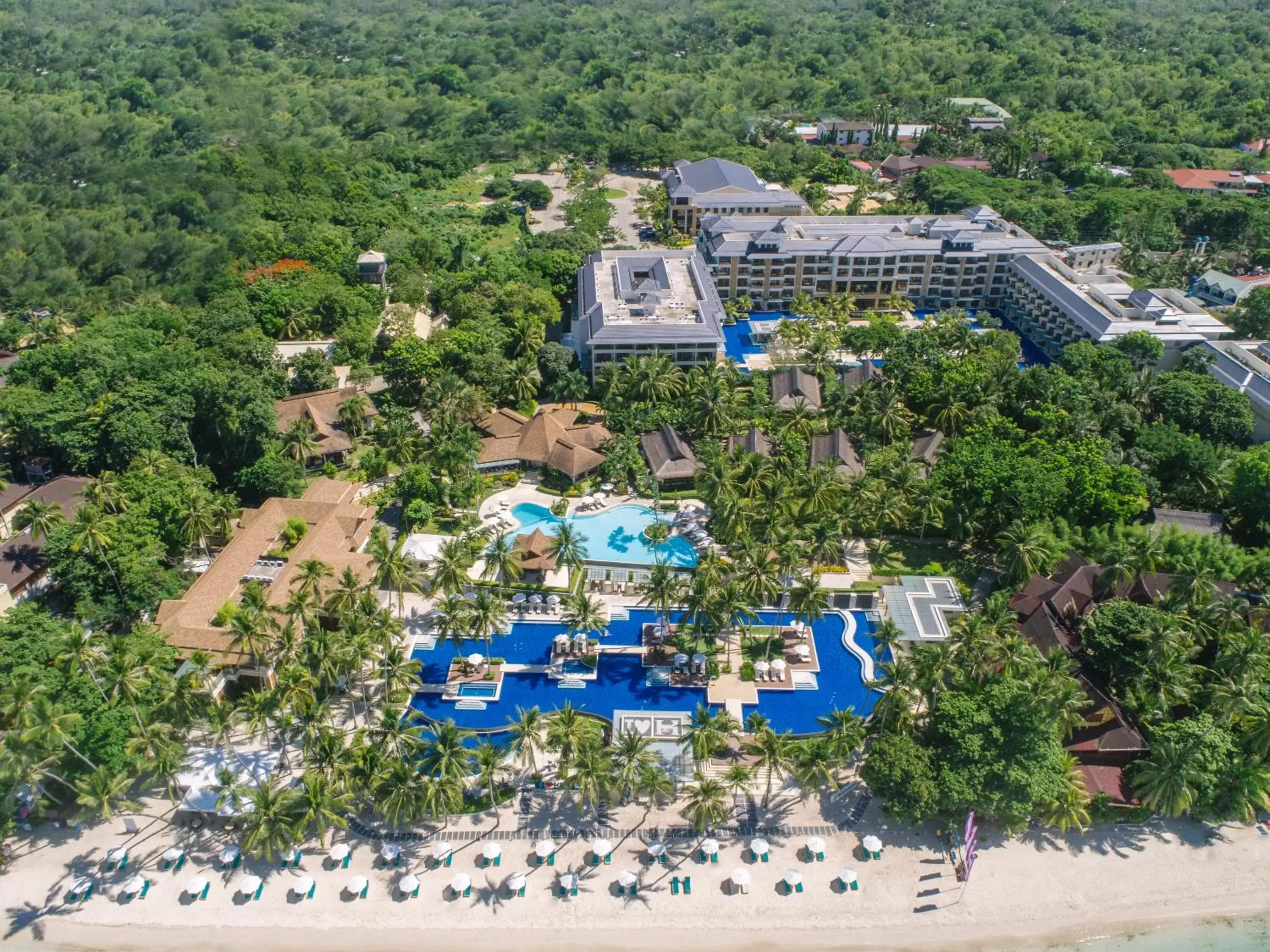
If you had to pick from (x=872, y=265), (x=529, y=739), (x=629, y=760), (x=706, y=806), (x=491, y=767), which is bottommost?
(x=706, y=806)

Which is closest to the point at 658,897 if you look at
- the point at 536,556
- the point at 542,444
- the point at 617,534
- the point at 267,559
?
the point at 536,556

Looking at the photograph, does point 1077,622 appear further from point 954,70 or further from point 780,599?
point 954,70

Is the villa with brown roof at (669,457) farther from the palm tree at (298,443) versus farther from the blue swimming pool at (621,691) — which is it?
the palm tree at (298,443)

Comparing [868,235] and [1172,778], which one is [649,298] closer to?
[868,235]

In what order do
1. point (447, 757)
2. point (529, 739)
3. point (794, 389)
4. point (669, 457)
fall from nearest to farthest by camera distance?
point (447, 757)
point (529, 739)
point (669, 457)
point (794, 389)

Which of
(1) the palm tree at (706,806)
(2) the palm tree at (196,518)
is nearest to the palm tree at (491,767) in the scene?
(1) the palm tree at (706,806)

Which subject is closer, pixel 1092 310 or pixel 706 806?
pixel 706 806

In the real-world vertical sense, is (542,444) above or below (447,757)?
below

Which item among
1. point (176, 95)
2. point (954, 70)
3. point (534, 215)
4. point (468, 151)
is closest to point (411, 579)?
point (534, 215)
